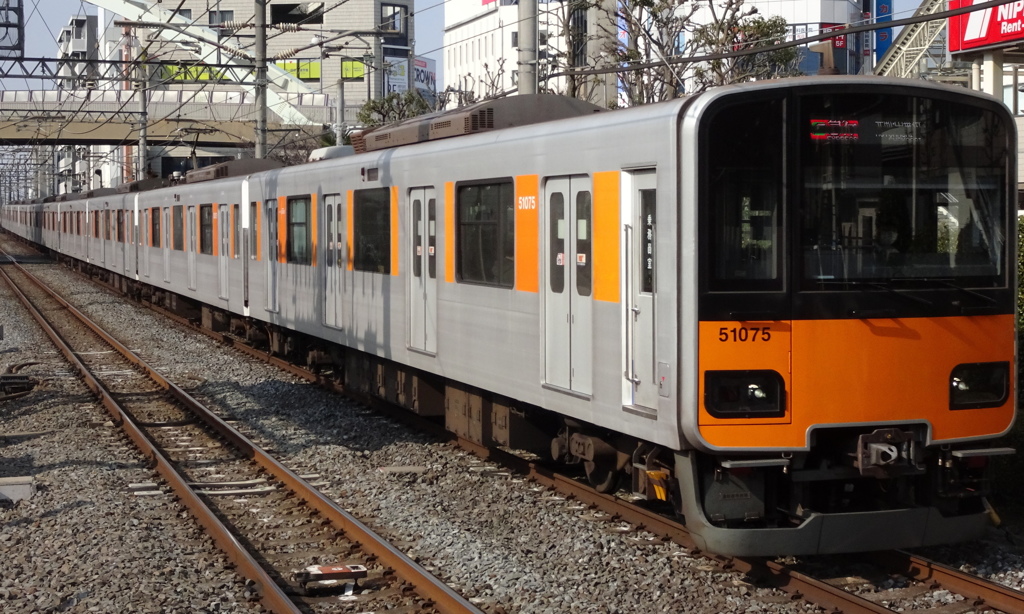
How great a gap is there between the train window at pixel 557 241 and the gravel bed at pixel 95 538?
261 cm

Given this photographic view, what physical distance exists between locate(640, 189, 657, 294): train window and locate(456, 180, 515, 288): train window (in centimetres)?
177

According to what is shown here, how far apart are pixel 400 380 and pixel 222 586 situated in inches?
193

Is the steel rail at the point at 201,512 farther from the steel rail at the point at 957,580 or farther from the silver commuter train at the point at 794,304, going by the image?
the steel rail at the point at 957,580

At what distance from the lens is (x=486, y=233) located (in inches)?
359

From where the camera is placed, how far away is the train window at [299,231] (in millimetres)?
14016

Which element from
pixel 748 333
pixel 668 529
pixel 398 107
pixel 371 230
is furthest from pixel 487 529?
pixel 398 107

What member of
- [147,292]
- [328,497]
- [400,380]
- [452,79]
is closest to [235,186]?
[400,380]

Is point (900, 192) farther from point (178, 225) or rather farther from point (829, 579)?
point (178, 225)

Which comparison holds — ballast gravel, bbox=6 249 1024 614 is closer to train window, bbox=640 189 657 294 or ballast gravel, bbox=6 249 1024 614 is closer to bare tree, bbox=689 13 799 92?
train window, bbox=640 189 657 294

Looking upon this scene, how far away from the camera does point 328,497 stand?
898cm

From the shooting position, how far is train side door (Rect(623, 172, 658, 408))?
22.7 ft

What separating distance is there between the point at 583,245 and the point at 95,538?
3.43m

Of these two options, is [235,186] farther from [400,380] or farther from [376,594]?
[376,594]

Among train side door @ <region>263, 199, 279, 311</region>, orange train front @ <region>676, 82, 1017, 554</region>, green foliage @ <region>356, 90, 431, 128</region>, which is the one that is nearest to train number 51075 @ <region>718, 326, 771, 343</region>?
orange train front @ <region>676, 82, 1017, 554</region>
